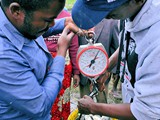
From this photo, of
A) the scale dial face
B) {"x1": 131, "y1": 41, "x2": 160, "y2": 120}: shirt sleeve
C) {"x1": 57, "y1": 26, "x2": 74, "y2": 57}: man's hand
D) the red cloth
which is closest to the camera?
{"x1": 131, "y1": 41, "x2": 160, "y2": 120}: shirt sleeve

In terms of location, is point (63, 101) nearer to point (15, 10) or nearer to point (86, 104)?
point (86, 104)

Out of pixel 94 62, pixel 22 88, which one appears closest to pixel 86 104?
pixel 94 62

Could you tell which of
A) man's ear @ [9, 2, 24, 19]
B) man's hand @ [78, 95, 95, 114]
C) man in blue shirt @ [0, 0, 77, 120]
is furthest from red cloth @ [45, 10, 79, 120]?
man's ear @ [9, 2, 24, 19]

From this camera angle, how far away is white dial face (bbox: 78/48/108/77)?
2.21 meters

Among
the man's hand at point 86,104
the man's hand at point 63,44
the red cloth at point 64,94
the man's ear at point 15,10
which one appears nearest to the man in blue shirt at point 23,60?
the man's ear at point 15,10

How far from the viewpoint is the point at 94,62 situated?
2.31m

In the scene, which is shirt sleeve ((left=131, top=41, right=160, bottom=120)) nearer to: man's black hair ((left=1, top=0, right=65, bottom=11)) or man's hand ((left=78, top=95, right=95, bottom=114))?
man's hand ((left=78, top=95, right=95, bottom=114))

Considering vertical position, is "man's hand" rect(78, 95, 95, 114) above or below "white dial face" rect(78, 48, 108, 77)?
below

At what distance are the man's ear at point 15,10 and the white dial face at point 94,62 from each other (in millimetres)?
816

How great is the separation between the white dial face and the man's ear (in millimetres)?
816

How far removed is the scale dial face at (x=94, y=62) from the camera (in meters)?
2.21

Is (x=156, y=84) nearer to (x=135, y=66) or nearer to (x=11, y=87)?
(x=135, y=66)

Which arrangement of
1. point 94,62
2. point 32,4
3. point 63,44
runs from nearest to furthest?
point 32,4
point 63,44
point 94,62

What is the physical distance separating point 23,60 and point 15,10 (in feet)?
0.98
